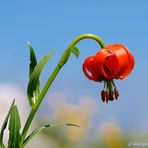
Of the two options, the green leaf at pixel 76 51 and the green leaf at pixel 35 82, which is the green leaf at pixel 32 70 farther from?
the green leaf at pixel 76 51

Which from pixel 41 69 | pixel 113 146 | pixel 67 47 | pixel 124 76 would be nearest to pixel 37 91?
pixel 41 69

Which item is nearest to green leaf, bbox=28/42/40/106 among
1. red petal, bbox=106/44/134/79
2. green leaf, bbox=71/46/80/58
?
green leaf, bbox=71/46/80/58

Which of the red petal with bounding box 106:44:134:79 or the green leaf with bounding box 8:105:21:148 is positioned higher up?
the red petal with bounding box 106:44:134:79

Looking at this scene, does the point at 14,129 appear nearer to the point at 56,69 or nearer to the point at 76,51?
the point at 56,69

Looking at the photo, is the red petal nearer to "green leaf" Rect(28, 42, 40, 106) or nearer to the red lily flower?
the red lily flower

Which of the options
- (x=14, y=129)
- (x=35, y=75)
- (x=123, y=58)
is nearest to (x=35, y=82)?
(x=35, y=75)

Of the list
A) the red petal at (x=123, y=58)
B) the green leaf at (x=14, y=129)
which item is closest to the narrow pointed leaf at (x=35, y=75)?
the green leaf at (x=14, y=129)

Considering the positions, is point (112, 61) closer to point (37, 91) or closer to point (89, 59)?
point (89, 59)
